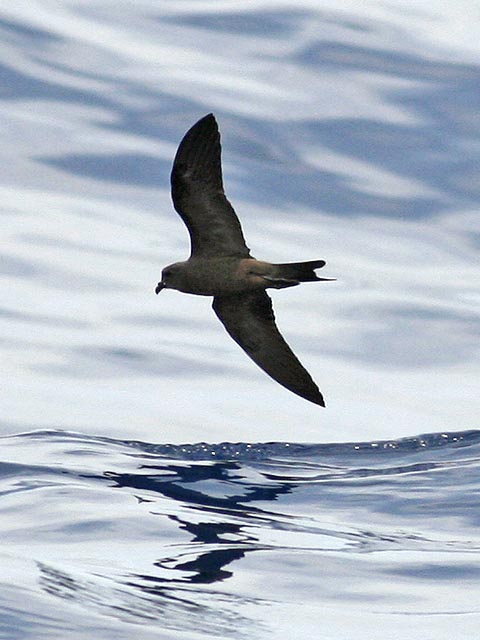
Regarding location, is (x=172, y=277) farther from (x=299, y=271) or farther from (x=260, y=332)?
(x=260, y=332)

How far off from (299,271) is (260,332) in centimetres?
115

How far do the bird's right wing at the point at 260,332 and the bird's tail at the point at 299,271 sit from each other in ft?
2.78

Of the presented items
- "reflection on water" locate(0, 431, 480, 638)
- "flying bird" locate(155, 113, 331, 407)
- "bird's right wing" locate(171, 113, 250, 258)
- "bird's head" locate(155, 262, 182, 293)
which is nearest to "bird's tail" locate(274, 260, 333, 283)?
"flying bird" locate(155, 113, 331, 407)

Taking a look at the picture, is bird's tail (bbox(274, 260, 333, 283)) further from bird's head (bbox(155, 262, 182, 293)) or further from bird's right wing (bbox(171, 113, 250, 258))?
bird's head (bbox(155, 262, 182, 293))

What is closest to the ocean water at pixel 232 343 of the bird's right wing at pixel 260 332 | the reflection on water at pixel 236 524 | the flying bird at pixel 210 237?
the reflection on water at pixel 236 524

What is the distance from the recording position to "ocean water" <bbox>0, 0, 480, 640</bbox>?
23.4ft

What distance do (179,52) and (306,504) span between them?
8192mm

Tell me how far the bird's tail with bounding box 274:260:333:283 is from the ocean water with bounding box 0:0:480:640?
1.35 m

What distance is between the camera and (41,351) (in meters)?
11.1

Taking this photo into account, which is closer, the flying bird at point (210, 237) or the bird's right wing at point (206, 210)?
the flying bird at point (210, 237)

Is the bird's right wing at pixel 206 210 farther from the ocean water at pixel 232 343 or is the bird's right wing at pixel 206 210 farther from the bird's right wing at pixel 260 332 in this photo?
the ocean water at pixel 232 343

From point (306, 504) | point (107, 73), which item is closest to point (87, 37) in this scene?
point (107, 73)

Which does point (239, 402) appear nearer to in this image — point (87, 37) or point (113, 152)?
point (113, 152)

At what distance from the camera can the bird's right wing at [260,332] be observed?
8438 mm
